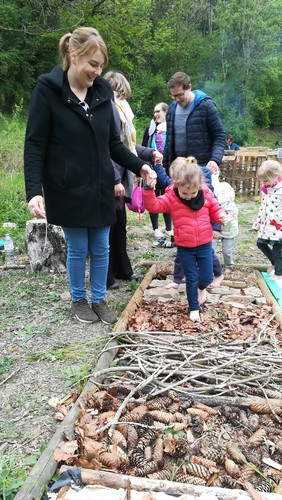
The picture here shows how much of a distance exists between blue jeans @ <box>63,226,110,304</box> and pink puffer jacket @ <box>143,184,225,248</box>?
1.78 ft

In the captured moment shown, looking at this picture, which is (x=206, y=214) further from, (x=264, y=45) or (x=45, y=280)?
(x=264, y=45)

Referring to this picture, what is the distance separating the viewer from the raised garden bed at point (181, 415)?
2119 mm

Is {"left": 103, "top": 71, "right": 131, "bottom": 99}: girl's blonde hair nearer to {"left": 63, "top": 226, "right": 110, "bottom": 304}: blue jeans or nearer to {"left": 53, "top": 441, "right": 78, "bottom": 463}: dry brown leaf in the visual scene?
{"left": 63, "top": 226, "right": 110, "bottom": 304}: blue jeans

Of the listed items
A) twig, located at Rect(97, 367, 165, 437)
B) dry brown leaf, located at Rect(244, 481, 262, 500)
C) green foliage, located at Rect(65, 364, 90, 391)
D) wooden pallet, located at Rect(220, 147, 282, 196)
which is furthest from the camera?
wooden pallet, located at Rect(220, 147, 282, 196)

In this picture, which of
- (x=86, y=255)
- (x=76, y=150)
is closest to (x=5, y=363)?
(x=86, y=255)

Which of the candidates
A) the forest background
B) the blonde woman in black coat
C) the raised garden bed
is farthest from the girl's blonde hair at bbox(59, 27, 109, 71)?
the forest background

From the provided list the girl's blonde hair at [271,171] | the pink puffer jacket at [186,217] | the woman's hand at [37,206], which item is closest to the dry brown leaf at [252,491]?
the woman's hand at [37,206]

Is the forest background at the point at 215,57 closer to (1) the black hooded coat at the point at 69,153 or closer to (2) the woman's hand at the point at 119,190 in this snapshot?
(2) the woman's hand at the point at 119,190

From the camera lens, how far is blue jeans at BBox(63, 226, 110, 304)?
3.59m

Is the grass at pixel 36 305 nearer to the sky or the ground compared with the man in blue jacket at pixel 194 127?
nearer to the ground

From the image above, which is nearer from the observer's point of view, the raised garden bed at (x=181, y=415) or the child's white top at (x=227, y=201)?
the raised garden bed at (x=181, y=415)

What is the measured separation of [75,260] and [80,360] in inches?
32.4

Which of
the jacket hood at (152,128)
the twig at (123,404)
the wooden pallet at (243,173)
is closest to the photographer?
the twig at (123,404)

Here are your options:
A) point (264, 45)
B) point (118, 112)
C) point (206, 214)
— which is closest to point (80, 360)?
point (206, 214)
